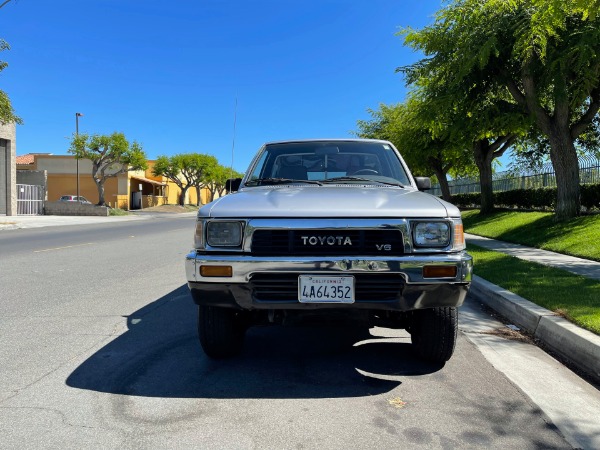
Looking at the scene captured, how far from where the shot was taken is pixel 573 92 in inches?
471

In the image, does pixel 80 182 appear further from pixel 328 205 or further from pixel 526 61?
pixel 328 205

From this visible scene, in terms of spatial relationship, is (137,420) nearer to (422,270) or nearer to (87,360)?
(87,360)

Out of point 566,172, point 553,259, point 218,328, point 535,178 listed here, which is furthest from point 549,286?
point 535,178

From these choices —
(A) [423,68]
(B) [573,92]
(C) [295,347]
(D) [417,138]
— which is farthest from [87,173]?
(C) [295,347]

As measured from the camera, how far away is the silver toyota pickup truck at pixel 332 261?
11.0 feet

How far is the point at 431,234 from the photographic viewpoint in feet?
11.4

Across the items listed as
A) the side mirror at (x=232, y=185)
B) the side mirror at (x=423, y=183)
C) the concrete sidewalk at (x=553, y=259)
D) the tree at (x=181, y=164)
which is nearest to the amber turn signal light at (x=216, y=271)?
the side mirror at (x=232, y=185)

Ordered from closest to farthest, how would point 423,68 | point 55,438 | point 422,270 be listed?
point 55,438 < point 422,270 < point 423,68

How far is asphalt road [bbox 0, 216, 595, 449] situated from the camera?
9.08 ft

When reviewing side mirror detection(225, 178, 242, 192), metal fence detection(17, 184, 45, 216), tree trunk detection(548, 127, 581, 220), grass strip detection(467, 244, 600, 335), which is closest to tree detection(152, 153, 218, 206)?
metal fence detection(17, 184, 45, 216)

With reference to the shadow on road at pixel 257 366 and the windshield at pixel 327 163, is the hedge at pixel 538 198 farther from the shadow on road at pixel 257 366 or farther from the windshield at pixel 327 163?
the shadow on road at pixel 257 366

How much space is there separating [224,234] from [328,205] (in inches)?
30.5

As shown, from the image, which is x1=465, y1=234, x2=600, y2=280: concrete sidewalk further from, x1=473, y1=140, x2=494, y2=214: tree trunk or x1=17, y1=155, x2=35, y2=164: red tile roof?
x1=17, y1=155, x2=35, y2=164: red tile roof

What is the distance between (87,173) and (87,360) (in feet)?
184
